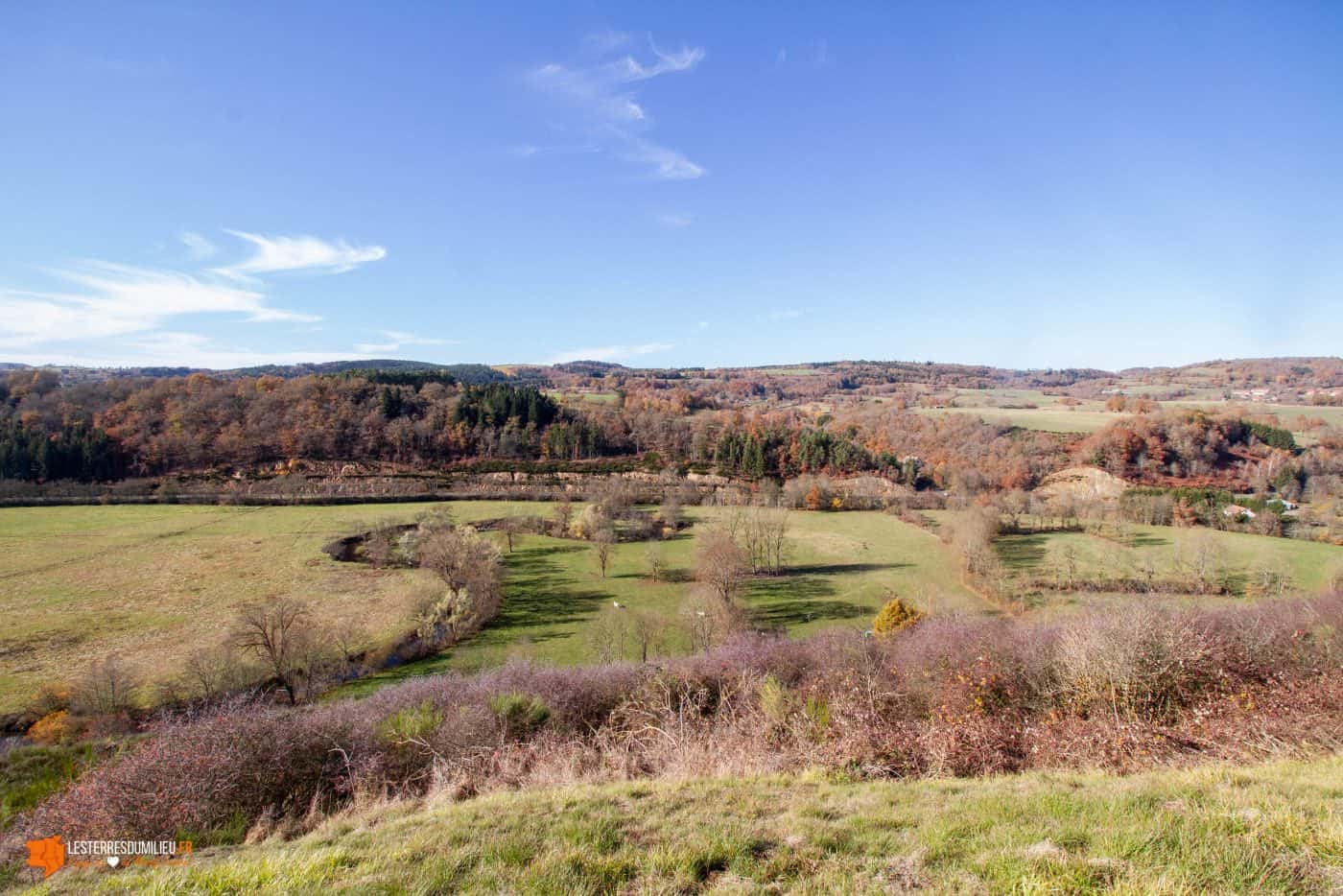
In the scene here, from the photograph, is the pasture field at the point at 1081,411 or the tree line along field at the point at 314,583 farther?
the pasture field at the point at 1081,411

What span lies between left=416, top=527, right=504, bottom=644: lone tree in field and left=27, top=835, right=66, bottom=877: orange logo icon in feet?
86.0

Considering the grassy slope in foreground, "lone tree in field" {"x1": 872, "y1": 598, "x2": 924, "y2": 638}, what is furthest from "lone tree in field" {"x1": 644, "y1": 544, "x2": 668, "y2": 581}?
the grassy slope in foreground

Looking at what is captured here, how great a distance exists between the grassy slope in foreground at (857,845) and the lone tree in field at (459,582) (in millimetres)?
29178

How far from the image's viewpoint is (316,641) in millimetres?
28344

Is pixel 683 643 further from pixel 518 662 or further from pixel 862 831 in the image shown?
pixel 862 831

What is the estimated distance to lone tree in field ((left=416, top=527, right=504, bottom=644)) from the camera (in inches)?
1358

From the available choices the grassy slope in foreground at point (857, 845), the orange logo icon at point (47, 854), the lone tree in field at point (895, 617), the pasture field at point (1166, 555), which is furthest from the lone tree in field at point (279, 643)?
the pasture field at point (1166, 555)

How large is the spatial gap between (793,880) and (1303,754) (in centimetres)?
985

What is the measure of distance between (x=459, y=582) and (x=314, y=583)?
12.6 meters

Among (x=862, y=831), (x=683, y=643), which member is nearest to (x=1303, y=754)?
(x=862, y=831)

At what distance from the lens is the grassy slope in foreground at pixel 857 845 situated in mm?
4555

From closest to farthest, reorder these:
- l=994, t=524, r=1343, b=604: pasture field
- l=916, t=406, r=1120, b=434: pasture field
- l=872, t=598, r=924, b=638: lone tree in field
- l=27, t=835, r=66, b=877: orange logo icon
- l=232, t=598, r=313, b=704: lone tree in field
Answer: l=27, t=835, r=66, b=877: orange logo icon → l=232, t=598, r=313, b=704: lone tree in field → l=872, t=598, r=924, b=638: lone tree in field → l=994, t=524, r=1343, b=604: pasture field → l=916, t=406, r=1120, b=434: pasture field

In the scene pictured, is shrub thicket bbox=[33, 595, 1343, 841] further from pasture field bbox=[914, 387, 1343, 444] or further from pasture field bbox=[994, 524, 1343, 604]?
pasture field bbox=[914, 387, 1343, 444]

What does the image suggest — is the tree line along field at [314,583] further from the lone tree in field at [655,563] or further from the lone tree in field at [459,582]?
the lone tree in field at [459,582]
